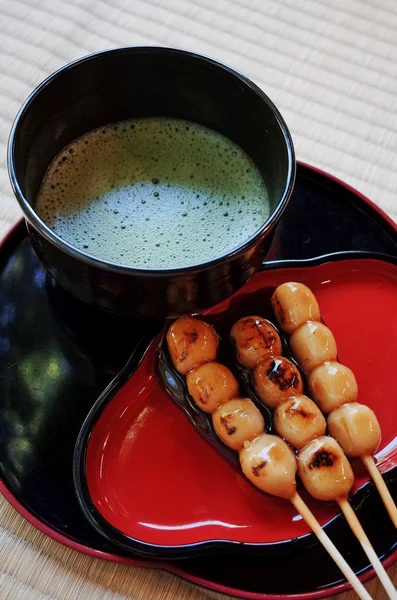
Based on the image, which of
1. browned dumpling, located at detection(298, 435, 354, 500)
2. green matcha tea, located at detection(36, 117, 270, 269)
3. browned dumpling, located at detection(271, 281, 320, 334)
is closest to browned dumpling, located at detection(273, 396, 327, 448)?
browned dumpling, located at detection(298, 435, 354, 500)

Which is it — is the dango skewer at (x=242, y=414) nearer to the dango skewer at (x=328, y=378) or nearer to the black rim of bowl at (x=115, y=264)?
the dango skewer at (x=328, y=378)

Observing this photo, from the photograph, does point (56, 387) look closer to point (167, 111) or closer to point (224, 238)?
point (224, 238)

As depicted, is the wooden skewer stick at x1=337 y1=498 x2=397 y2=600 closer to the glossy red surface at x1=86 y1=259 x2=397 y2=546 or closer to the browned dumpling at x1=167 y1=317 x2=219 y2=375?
the glossy red surface at x1=86 y1=259 x2=397 y2=546

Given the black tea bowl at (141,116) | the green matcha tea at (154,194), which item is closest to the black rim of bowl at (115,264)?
the black tea bowl at (141,116)

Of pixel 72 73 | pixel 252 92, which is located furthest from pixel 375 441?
pixel 72 73

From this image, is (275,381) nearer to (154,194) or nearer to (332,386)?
(332,386)
